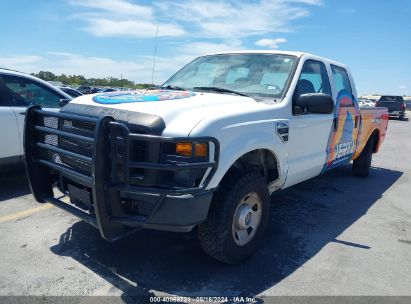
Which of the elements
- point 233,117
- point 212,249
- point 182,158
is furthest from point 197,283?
point 233,117

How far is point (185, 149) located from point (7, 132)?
3.28 metres

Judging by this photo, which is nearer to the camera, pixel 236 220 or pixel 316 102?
pixel 236 220

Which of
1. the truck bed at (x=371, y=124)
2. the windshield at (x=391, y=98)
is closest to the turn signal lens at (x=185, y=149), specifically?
the truck bed at (x=371, y=124)

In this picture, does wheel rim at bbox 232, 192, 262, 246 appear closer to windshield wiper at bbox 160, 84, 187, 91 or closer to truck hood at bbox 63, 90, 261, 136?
truck hood at bbox 63, 90, 261, 136

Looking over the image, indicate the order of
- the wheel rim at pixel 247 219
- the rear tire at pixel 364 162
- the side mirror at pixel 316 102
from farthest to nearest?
the rear tire at pixel 364 162 → the side mirror at pixel 316 102 → the wheel rim at pixel 247 219

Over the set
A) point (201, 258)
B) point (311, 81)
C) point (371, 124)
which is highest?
point (311, 81)

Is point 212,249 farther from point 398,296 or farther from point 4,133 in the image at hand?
point 4,133

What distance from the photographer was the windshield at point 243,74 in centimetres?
401

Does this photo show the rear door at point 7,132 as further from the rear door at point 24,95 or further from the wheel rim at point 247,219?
the wheel rim at point 247,219

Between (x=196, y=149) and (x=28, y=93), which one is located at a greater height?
(x=28, y=93)

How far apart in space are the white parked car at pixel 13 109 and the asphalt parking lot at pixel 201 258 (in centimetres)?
54

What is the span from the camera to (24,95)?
525 cm

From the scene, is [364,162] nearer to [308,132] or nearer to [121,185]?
[308,132]

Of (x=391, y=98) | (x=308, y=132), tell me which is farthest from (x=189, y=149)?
(x=391, y=98)
